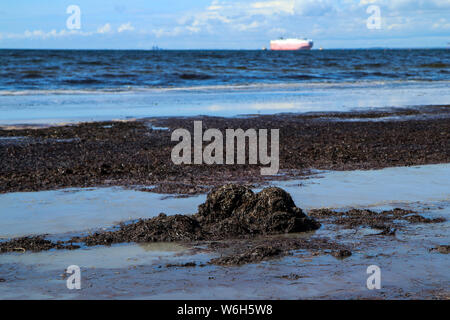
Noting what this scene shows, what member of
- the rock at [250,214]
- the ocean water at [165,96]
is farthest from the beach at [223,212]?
the ocean water at [165,96]

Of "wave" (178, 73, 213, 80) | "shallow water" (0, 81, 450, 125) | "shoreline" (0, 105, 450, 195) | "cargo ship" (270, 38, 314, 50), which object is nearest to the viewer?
"shoreline" (0, 105, 450, 195)

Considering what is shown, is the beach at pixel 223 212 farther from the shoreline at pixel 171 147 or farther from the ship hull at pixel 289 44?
the ship hull at pixel 289 44

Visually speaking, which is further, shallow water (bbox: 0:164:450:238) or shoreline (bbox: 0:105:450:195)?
shoreline (bbox: 0:105:450:195)

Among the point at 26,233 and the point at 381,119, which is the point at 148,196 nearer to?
the point at 26,233

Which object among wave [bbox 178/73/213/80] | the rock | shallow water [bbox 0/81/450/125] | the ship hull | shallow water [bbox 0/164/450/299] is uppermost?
the ship hull

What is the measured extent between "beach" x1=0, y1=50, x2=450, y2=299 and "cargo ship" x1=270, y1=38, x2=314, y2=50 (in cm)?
15060

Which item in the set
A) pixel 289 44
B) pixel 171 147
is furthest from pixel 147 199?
pixel 289 44

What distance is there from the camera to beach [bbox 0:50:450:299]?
458 cm

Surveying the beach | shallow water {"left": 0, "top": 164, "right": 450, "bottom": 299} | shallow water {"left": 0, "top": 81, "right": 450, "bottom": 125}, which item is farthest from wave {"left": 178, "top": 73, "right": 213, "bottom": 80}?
shallow water {"left": 0, "top": 164, "right": 450, "bottom": 299}

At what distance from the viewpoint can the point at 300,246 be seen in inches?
Result: 214

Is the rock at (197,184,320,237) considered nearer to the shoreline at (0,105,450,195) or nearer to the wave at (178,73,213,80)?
the shoreline at (0,105,450,195)

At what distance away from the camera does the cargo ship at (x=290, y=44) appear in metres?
163
